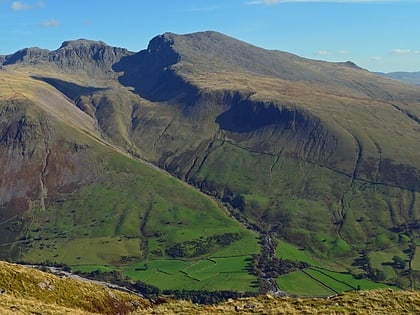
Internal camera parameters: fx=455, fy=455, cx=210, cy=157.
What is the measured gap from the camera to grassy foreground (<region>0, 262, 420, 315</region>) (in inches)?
1847

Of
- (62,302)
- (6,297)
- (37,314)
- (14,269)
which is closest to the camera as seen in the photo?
(37,314)

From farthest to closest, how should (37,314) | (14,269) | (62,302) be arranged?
1. (14,269)
2. (62,302)
3. (37,314)

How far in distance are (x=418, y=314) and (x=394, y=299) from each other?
3789mm

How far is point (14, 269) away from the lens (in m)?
65.7

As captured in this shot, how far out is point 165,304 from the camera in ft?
182

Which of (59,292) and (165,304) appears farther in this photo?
(59,292)

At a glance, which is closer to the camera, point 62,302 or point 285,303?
point 285,303

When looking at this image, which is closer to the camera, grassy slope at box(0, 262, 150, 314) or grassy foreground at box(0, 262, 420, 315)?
grassy foreground at box(0, 262, 420, 315)

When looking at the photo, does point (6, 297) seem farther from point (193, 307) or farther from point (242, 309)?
point (242, 309)

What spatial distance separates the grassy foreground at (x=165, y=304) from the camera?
154 ft

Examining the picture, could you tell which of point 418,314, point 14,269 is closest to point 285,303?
point 418,314

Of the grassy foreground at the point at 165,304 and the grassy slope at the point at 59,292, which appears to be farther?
the grassy slope at the point at 59,292

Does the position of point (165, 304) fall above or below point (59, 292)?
above

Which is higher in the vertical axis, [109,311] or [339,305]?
[339,305]
